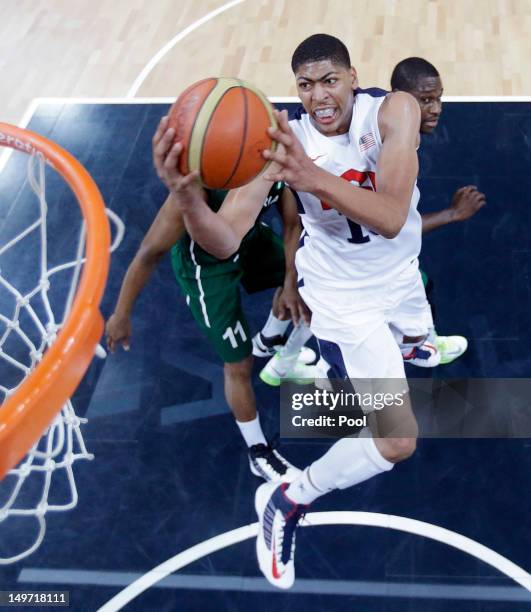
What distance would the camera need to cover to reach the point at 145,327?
4191 mm

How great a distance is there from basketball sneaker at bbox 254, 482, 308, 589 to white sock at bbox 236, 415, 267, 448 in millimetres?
251

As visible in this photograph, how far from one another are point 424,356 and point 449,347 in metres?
0.16

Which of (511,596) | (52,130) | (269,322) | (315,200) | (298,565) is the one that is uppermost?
(315,200)

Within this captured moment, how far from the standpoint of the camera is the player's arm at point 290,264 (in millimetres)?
3330

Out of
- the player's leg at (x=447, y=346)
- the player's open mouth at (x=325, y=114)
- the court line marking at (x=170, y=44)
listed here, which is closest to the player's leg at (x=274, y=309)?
the player's leg at (x=447, y=346)

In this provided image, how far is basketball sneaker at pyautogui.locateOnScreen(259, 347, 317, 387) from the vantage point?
12.6 ft

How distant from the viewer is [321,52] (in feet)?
9.20

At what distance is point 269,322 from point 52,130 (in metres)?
2.42

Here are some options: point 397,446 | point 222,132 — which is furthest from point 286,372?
point 222,132

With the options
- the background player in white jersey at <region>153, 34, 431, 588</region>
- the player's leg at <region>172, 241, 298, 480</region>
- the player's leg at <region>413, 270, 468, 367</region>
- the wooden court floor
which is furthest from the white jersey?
the wooden court floor

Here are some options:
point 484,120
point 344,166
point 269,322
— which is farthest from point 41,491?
point 484,120

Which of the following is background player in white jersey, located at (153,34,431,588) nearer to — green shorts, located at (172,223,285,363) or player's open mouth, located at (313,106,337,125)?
player's open mouth, located at (313,106,337,125)

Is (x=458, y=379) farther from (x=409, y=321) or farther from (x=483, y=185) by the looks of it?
(x=483, y=185)

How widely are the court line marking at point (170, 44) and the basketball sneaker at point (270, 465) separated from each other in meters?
3.14
